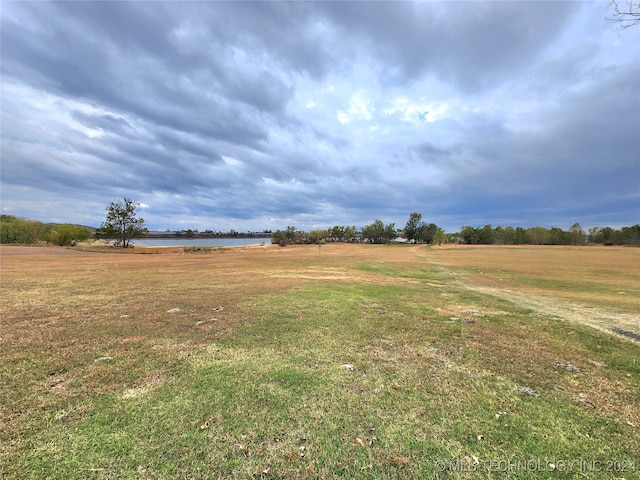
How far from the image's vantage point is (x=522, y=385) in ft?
14.0

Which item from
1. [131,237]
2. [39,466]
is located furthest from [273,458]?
[131,237]

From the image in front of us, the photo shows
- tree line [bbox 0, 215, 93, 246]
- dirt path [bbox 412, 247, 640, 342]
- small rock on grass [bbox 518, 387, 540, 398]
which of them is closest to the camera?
small rock on grass [bbox 518, 387, 540, 398]

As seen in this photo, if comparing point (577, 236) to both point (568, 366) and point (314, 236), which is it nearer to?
point (314, 236)

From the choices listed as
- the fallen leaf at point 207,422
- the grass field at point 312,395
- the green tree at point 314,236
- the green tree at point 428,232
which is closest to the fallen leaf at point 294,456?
the grass field at point 312,395

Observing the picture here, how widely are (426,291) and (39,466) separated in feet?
41.8

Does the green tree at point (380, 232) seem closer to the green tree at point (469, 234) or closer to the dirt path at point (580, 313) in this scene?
the green tree at point (469, 234)

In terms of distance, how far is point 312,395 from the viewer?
391cm

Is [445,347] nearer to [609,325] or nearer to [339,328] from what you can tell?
[339,328]

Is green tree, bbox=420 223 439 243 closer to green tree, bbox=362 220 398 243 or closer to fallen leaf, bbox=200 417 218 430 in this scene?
green tree, bbox=362 220 398 243

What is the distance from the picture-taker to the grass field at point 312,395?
2738 millimetres

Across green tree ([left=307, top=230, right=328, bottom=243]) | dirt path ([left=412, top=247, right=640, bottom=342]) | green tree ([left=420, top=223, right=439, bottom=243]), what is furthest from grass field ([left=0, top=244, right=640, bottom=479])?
green tree ([left=420, top=223, right=439, bottom=243])

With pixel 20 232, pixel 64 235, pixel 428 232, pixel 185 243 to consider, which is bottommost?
pixel 185 243

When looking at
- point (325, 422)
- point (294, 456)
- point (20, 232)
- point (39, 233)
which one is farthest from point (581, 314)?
point (20, 232)

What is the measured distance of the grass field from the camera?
2738mm
